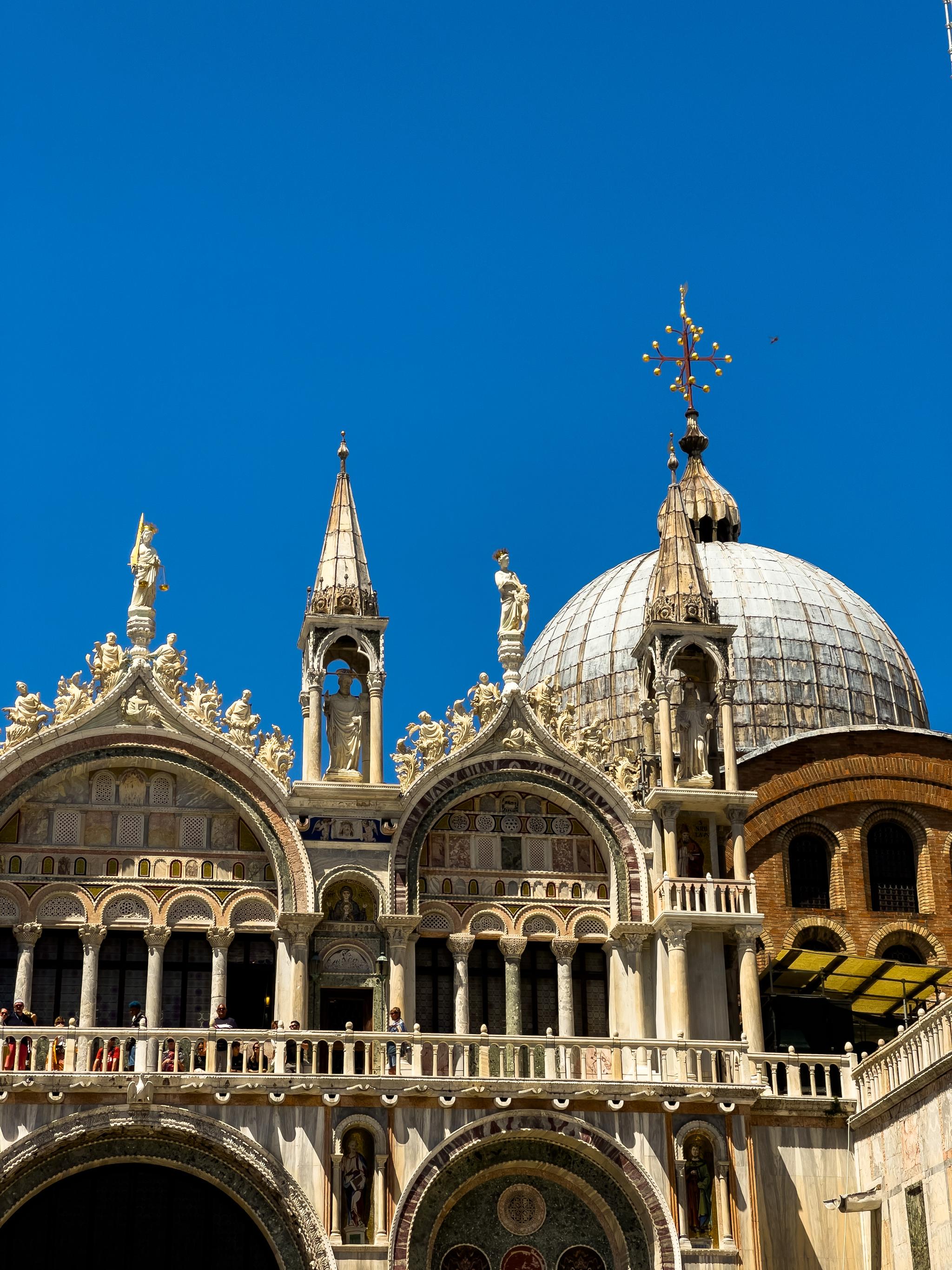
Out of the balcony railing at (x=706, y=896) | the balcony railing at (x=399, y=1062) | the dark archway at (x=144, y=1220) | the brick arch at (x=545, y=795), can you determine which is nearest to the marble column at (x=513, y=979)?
the balcony railing at (x=399, y=1062)

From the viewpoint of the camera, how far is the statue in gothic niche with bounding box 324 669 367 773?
35.0m

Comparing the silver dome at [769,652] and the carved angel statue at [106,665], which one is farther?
the silver dome at [769,652]

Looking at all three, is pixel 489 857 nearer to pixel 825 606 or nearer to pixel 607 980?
pixel 607 980

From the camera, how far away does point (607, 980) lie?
35.0m

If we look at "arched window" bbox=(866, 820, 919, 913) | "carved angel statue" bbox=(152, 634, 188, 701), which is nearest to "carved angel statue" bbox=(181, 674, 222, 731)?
"carved angel statue" bbox=(152, 634, 188, 701)

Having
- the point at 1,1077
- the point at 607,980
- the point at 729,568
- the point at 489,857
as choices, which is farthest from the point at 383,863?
the point at 729,568

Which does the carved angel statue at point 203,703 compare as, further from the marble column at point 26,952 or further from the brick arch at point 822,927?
the brick arch at point 822,927

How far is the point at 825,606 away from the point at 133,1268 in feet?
78.4

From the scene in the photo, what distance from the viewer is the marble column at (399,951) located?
111 ft

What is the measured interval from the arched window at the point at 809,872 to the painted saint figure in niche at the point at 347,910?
10449mm

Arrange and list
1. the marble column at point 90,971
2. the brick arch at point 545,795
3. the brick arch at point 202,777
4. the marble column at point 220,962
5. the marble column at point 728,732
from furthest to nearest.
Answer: the marble column at point 728,732, the brick arch at point 545,795, the brick arch at point 202,777, the marble column at point 220,962, the marble column at point 90,971

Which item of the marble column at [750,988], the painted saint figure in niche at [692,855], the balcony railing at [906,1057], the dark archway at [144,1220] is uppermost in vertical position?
the painted saint figure in niche at [692,855]

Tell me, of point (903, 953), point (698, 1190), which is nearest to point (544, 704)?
point (698, 1190)

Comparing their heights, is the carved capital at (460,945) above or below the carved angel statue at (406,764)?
below
